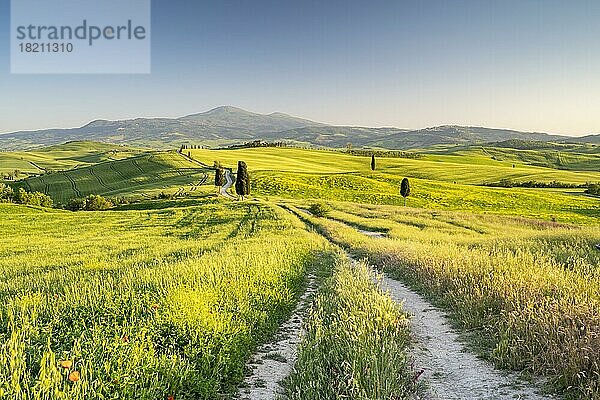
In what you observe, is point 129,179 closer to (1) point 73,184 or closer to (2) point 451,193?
Answer: (1) point 73,184

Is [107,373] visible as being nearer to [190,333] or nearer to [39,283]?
[190,333]

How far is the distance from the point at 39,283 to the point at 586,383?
12.5 m

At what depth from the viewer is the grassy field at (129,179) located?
85.9m

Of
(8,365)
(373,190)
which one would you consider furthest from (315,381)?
(373,190)

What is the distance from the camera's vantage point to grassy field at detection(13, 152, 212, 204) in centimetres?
8588

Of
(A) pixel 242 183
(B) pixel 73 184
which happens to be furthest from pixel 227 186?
(B) pixel 73 184

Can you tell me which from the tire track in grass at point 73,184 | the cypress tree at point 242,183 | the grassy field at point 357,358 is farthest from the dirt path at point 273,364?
the tire track in grass at point 73,184

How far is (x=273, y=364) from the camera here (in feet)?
26.6

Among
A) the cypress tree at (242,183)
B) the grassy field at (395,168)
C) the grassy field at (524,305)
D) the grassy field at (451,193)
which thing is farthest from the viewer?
the grassy field at (395,168)

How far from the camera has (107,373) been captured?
5.56 metres

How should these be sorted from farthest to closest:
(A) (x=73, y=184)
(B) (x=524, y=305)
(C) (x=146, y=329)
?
(A) (x=73, y=184) → (B) (x=524, y=305) → (C) (x=146, y=329)

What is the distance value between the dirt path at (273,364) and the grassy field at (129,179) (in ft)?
228

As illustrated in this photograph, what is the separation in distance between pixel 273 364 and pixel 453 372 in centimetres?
308

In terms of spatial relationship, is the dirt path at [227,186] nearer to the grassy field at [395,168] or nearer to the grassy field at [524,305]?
the grassy field at [395,168]
